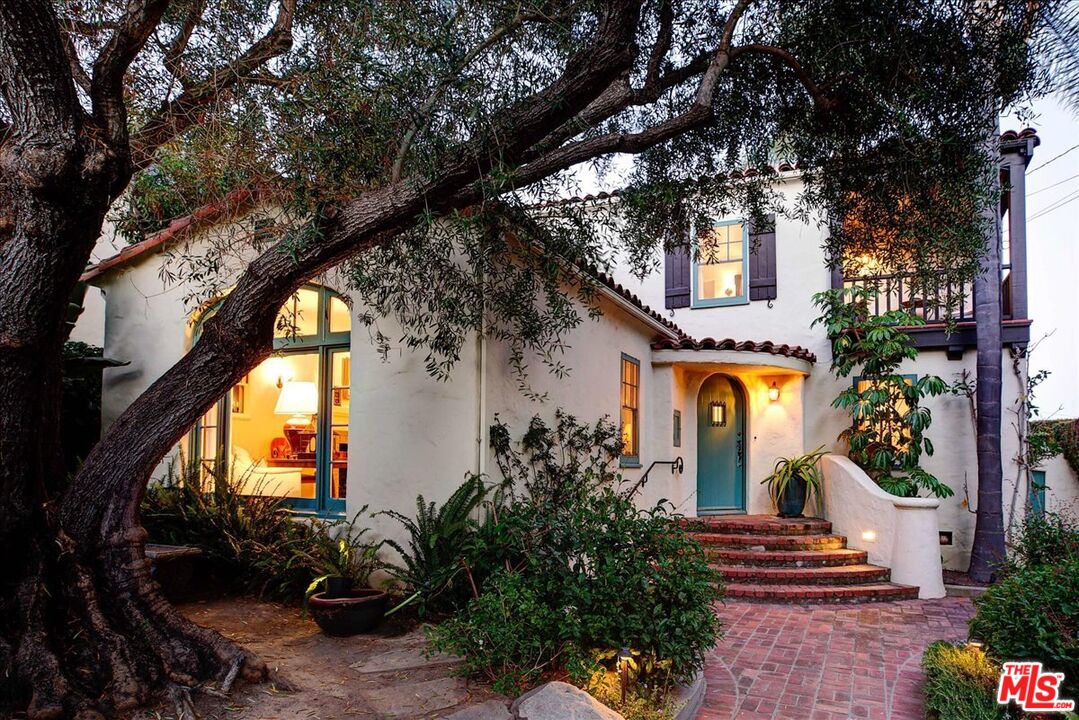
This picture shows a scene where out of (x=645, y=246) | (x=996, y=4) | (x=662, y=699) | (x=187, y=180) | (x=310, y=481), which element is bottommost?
(x=662, y=699)

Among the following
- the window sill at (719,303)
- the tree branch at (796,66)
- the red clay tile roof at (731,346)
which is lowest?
the red clay tile roof at (731,346)

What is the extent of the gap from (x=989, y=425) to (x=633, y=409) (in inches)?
185

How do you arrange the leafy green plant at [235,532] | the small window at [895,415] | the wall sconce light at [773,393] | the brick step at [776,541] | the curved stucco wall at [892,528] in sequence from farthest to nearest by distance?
the wall sconce light at [773,393] → the small window at [895,415] → the brick step at [776,541] → the curved stucco wall at [892,528] → the leafy green plant at [235,532]

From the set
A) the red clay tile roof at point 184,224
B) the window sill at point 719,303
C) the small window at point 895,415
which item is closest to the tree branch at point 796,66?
the red clay tile roof at point 184,224

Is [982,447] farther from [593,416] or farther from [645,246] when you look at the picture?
[645,246]

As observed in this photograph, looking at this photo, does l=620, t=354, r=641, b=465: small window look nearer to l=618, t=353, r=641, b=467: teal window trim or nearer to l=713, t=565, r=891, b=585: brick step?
l=618, t=353, r=641, b=467: teal window trim

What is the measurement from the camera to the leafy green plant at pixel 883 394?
916 cm

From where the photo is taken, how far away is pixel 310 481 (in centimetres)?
740

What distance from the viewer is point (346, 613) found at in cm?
528

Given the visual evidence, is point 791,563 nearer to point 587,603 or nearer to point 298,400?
point 587,603

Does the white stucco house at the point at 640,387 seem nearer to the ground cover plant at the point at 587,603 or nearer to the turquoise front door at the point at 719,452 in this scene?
the turquoise front door at the point at 719,452

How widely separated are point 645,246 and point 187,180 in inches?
166

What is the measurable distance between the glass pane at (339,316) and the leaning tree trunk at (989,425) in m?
8.09

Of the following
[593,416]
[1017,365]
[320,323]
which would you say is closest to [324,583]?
[320,323]
